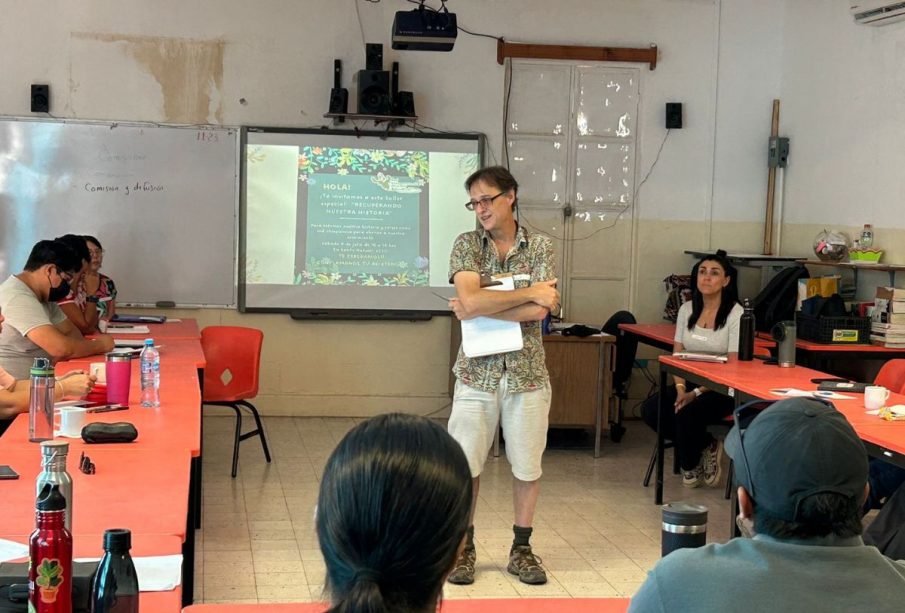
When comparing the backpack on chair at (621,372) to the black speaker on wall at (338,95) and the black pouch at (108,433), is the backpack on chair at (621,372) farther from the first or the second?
the black pouch at (108,433)

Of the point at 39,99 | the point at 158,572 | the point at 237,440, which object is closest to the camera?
the point at 158,572

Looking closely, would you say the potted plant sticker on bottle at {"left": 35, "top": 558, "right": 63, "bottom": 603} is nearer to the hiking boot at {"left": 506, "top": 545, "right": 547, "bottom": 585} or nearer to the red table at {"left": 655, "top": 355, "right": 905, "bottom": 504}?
the red table at {"left": 655, "top": 355, "right": 905, "bottom": 504}

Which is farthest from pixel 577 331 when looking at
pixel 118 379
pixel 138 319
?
pixel 118 379

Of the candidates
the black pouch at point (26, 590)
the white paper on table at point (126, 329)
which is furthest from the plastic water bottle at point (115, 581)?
the white paper on table at point (126, 329)

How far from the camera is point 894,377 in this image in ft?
16.5

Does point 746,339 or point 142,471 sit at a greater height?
point 746,339

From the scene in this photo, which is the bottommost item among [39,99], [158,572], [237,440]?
[237,440]

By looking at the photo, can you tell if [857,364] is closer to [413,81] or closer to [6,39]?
[413,81]

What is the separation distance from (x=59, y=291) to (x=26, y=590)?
3528 mm

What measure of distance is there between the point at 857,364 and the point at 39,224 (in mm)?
5669

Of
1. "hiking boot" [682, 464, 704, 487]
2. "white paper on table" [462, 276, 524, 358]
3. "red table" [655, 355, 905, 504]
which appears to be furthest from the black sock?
"hiking boot" [682, 464, 704, 487]

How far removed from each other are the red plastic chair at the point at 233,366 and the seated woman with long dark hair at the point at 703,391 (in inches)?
91.4

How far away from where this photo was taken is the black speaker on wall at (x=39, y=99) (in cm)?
751

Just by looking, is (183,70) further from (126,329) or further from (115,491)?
(115,491)
